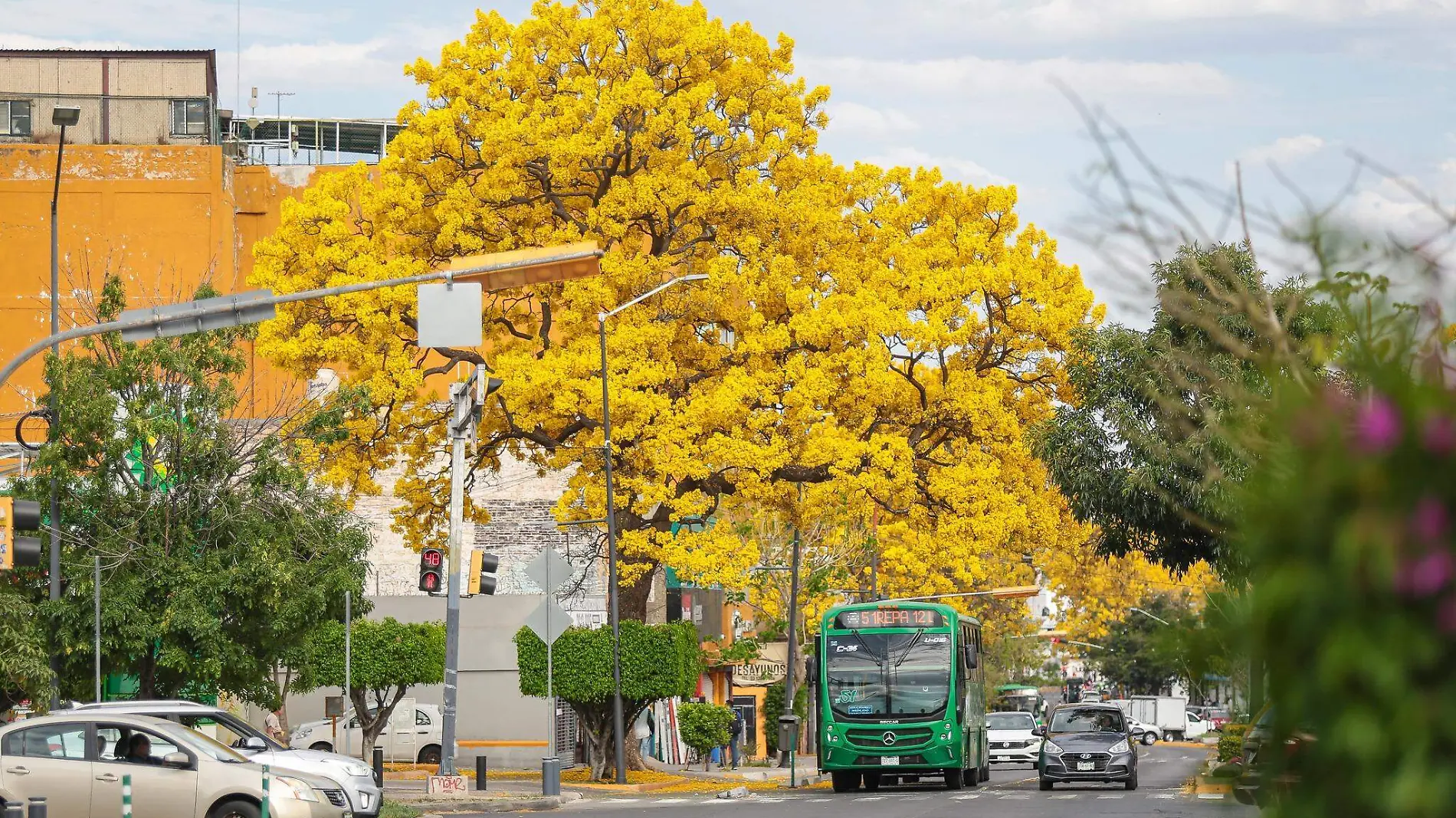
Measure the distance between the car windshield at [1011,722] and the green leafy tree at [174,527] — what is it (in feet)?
105

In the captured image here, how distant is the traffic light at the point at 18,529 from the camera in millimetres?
20094

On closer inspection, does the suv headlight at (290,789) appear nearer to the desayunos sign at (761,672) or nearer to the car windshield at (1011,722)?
the car windshield at (1011,722)

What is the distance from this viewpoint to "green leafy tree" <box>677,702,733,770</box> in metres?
44.1

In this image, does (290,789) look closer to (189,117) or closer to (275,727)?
(275,727)

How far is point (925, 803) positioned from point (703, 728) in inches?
660

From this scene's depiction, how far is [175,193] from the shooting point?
55.2 meters

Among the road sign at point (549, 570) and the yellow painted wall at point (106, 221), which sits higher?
the yellow painted wall at point (106, 221)

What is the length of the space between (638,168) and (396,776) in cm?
1279

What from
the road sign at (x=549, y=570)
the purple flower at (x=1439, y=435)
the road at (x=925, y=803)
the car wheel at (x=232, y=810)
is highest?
the road sign at (x=549, y=570)

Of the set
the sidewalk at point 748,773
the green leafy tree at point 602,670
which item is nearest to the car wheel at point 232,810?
the green leafy tree at point 602,670

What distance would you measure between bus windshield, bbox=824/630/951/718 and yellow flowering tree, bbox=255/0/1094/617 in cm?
251

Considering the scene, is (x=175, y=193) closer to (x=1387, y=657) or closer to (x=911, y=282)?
(x=911, y=282)

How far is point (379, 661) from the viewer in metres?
35.5

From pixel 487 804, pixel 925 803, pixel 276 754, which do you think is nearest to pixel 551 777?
pixel 487 804
